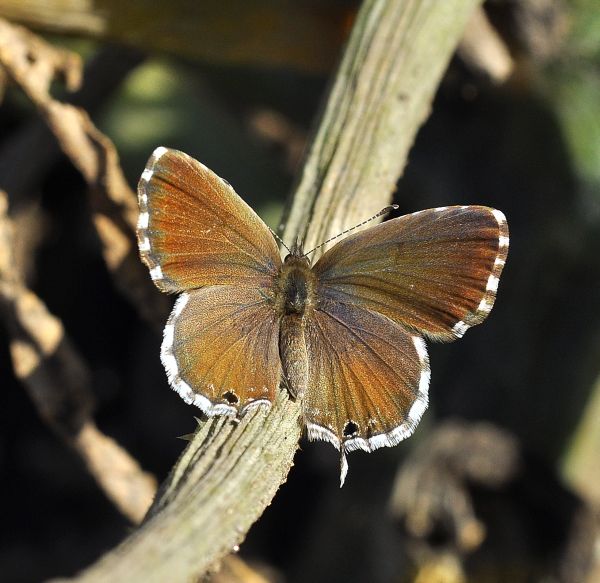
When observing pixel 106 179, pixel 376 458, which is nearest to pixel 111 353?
pixel 376 458

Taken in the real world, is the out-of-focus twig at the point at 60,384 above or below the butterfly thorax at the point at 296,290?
below

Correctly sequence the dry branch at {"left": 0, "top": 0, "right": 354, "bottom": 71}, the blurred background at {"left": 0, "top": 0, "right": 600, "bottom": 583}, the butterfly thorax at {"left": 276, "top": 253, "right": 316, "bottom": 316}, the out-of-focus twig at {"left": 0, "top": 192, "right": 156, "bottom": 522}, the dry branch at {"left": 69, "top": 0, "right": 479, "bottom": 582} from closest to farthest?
the dry branch at {"left": 69, "top": 0, "right": 479, "bottom": 582}, the butterfly thorax at {"left": 276, "top": 253, "right": 316, "bottom": 316}, the out-of-focus twig at {"left": 0, "top": 192, "right": 156, "bottom": 522}, the dry branch at {"left": 0, "top": 0, "right": 354, "bottom": 71}, the blurred background at {"left": 0, "top": 0, "right": 600, "bottom": 583}

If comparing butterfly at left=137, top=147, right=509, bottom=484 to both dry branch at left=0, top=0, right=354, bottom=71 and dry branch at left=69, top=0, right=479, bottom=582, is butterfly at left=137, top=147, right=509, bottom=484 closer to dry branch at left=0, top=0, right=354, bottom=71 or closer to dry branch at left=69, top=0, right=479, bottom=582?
dry branch at left=69, top=0, right=479, bottom=582

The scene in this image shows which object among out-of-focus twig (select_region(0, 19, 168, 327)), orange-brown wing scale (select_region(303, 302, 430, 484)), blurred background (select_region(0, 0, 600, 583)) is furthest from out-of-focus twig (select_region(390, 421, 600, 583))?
out-of-focus twig (select_region(0, 19, 168, 327))

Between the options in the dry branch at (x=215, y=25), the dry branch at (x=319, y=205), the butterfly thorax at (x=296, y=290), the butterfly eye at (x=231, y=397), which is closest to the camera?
the dry branch at (x=319, y=205)

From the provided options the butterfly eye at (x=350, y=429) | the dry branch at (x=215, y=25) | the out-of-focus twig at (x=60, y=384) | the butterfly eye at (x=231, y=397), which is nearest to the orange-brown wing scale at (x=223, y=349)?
the butterfly eye at (x=231, y=397)

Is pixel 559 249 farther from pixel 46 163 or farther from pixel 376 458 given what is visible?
pixel 46 163

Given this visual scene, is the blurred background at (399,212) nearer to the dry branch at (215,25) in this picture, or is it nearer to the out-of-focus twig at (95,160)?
the dry branch at (215,25)
